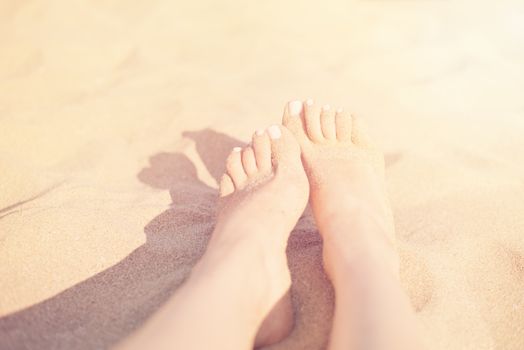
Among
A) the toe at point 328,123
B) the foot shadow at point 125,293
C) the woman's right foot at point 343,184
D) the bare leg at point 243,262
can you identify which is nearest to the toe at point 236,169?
the bare leg at point 243,262

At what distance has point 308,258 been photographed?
1.24m

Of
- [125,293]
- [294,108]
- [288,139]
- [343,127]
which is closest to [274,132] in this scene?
[288,139]

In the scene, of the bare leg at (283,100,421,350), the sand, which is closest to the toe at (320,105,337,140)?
the bare leg at (283,100,421,350)

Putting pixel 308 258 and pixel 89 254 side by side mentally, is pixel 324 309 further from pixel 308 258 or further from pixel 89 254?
pixel 89 254

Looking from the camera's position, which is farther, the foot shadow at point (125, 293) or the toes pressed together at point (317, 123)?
the toes pressed together at point (317, 123)

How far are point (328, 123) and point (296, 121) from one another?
0.39 feet

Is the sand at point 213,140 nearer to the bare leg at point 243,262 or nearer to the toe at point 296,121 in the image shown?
the bare leg at point 243,262

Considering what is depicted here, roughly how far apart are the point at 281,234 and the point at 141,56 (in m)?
1.44

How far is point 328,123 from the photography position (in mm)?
1635

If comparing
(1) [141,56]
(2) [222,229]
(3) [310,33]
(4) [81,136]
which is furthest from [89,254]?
(3) [310,33]

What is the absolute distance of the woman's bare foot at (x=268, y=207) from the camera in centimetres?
102

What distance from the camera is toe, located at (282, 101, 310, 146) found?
5.33ft

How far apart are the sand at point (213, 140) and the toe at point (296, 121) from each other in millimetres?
209

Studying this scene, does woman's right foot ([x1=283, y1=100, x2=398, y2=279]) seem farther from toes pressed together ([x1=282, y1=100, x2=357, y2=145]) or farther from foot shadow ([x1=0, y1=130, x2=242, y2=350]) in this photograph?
foot shadow ([x1=0, y1=130, x2=242, y2=350])
